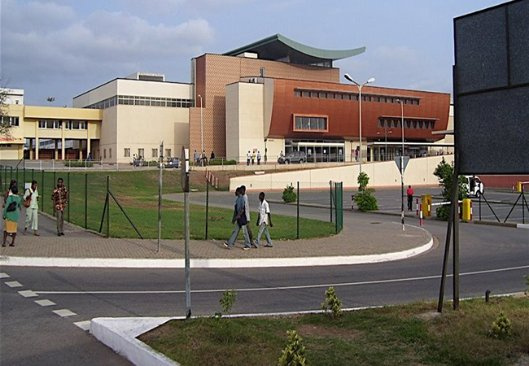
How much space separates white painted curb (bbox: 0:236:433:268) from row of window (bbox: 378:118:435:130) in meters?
73.5

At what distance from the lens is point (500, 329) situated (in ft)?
22.6

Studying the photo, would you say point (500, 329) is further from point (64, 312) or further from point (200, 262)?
point (200, 262)

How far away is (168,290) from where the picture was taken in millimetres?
11594

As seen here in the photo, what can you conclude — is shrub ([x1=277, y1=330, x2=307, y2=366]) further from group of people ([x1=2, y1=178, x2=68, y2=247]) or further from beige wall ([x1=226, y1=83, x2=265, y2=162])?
beige wall ([x1=226, y1=83, x2=265, y2=162])

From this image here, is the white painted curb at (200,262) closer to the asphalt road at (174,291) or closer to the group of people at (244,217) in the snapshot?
the asphalt road at (174,291)

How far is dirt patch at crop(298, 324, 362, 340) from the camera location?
284 inches

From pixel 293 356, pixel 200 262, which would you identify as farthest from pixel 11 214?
pixel 293 356

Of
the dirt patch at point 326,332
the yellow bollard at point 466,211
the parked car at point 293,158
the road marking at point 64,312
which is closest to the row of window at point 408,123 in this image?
the parked car at point 293,158

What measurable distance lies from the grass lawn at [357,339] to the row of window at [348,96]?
73282 millimetres

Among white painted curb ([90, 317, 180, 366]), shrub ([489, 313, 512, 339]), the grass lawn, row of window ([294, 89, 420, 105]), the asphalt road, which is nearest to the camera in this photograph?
the grass lawn

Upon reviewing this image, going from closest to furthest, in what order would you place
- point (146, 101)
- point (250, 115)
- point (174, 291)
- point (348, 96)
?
point (174, 291) < point (250, 115) < point (348, 96) < point (146, 101)

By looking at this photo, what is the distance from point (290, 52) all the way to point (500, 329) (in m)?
91.0

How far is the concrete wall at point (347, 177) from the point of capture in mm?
60509

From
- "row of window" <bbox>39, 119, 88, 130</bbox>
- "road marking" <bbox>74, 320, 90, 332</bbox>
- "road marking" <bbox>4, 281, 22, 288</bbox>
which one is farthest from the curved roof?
"road marking" <bbox>74, 320, 90, 332</bbox>
